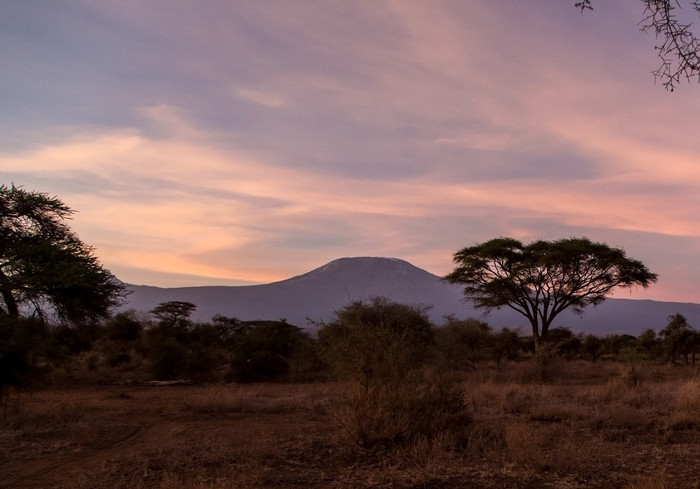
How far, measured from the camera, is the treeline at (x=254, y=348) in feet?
38.2

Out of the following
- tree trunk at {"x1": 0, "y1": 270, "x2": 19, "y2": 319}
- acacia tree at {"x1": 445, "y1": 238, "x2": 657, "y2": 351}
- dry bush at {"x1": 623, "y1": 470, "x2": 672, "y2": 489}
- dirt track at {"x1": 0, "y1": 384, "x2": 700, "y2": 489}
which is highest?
acacia tree at {"x1": 445, "y1": 238, "x2": 657, "y2": 351}

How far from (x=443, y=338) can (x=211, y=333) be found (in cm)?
1408

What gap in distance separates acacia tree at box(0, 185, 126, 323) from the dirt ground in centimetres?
267

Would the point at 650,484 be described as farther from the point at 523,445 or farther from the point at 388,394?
the point at 388,394

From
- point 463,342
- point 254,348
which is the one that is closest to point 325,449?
point 254,348

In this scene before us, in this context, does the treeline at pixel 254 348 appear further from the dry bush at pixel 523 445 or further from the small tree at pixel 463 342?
the dry bush at pixel 523 445

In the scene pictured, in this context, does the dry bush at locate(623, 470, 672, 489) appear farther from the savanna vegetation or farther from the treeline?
the treeline

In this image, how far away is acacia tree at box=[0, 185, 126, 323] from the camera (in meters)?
13.8

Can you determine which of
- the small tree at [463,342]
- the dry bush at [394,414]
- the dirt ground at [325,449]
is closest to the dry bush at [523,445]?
the dirt ground at [325,449]

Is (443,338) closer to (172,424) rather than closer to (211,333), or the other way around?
(211,333)

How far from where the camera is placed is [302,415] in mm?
13469

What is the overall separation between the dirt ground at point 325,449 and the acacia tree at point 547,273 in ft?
44.9

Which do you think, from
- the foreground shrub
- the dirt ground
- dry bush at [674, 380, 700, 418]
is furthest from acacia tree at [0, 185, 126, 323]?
dry bush at [674, 380, 700, 418]

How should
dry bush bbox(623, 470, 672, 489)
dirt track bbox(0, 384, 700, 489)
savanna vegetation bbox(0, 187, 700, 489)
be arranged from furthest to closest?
savanna vegetation bbox(0, 187, 700, 489), dirt track bbox(0, 384, 700, 489), dry bush bbox(623, 470, 672, 489)
